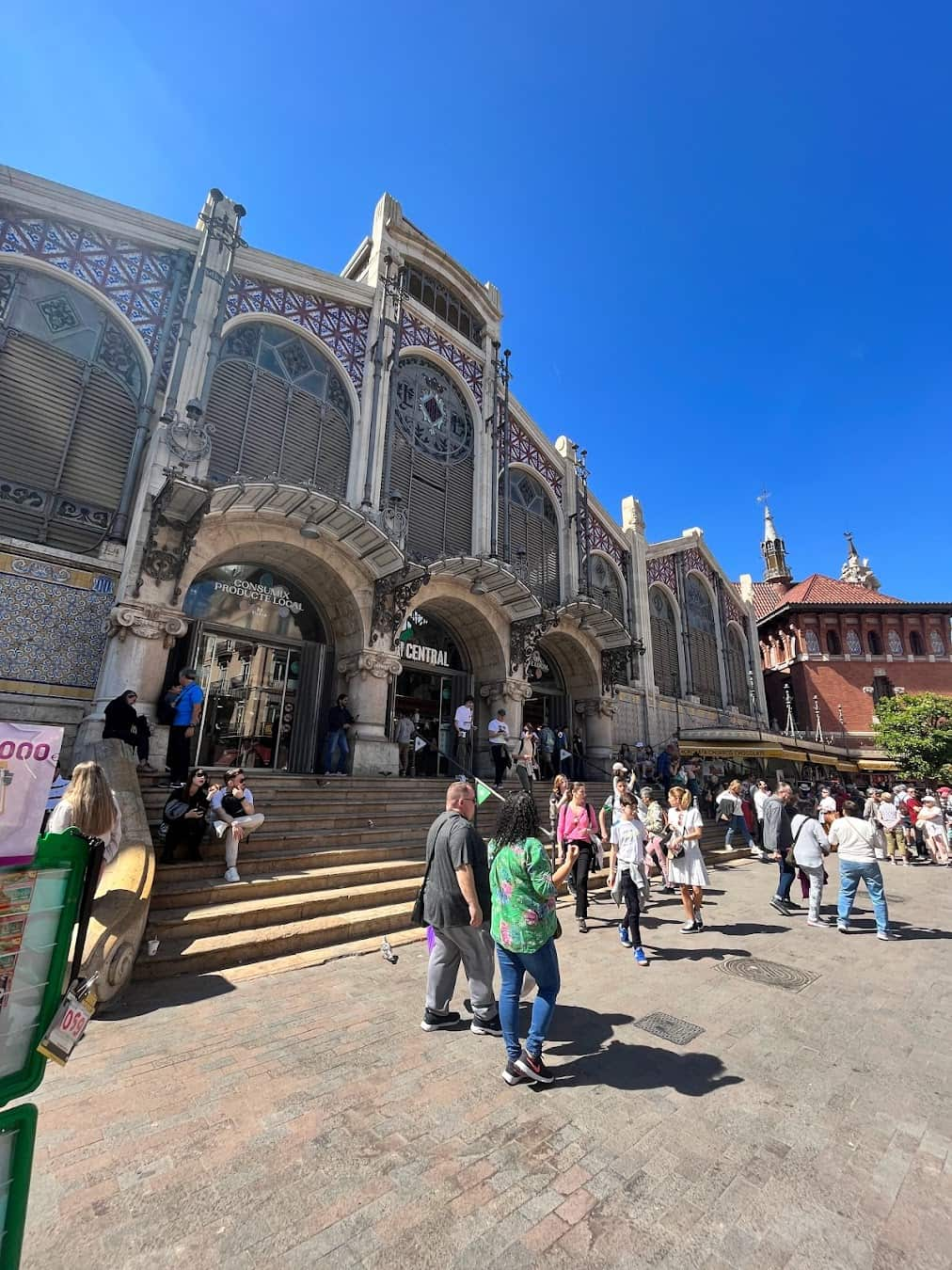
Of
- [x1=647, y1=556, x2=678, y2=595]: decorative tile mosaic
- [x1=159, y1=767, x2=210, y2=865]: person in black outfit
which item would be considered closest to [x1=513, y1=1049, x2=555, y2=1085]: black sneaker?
[x1=159, y1=767, x2=210, y2=865]: person in black outfit

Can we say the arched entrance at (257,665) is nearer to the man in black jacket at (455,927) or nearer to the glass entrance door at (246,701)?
the glass entrance door at (246,701)

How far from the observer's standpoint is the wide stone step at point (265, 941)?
4.95 meters

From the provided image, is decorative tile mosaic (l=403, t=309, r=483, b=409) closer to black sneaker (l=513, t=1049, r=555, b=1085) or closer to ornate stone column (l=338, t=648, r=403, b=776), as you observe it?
ornate stone column (l=338, t=648, r=403, b=776)

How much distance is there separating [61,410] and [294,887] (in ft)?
32.1

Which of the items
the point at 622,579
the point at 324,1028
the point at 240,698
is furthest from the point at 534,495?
the point at 324,1028

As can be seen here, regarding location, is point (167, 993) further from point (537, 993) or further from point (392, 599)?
Result: point (392, 599)

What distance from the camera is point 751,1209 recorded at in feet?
8.05

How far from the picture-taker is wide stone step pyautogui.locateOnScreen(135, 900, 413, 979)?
495cm

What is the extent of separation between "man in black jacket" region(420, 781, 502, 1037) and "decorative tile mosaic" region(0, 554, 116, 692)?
8537 mm

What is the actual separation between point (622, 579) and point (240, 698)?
1516 centimetres

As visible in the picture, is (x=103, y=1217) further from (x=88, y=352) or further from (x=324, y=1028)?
(x=88, y=352)

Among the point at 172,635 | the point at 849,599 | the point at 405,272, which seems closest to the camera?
the point at 172,635

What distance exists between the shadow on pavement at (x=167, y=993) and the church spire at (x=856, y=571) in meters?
54.7

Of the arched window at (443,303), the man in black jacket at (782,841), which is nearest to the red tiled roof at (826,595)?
the arched window at (443,303)
